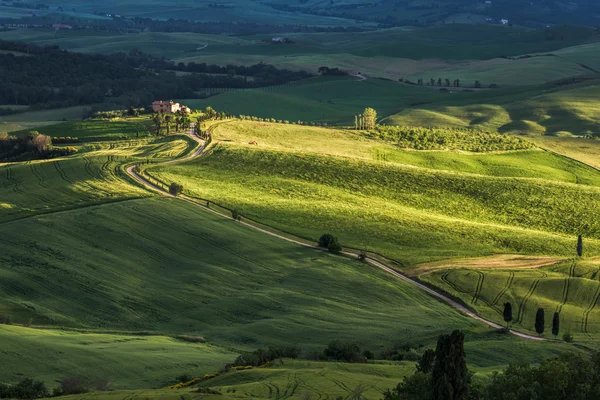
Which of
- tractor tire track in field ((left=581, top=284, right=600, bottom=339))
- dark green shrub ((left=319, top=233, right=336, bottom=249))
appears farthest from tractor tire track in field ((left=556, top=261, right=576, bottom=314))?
dark green shrub ((left=319, top=233, right=336, bottom=249))

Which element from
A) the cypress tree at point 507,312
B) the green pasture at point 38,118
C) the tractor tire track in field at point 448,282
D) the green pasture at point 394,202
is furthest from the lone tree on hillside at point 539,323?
the green pasture at point 38,118

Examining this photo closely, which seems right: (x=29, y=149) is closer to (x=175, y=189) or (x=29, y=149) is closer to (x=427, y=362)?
(x=175, y=189)

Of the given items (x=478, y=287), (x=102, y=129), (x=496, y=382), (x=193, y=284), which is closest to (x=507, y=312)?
(x=478, y=287)

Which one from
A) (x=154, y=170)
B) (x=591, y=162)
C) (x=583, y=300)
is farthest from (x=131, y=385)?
(x=591, y=162)

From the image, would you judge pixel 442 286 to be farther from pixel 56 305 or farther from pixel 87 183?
pixel 87 183

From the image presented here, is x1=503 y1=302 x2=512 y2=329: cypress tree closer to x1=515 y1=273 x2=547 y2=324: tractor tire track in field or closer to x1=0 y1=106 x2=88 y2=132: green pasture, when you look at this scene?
x1=515 y1=273 x2=547 y2=324: tractor tire track in field

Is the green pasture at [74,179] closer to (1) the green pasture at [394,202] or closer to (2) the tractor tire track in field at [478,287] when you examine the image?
(1) the green pasture at [394,202]
